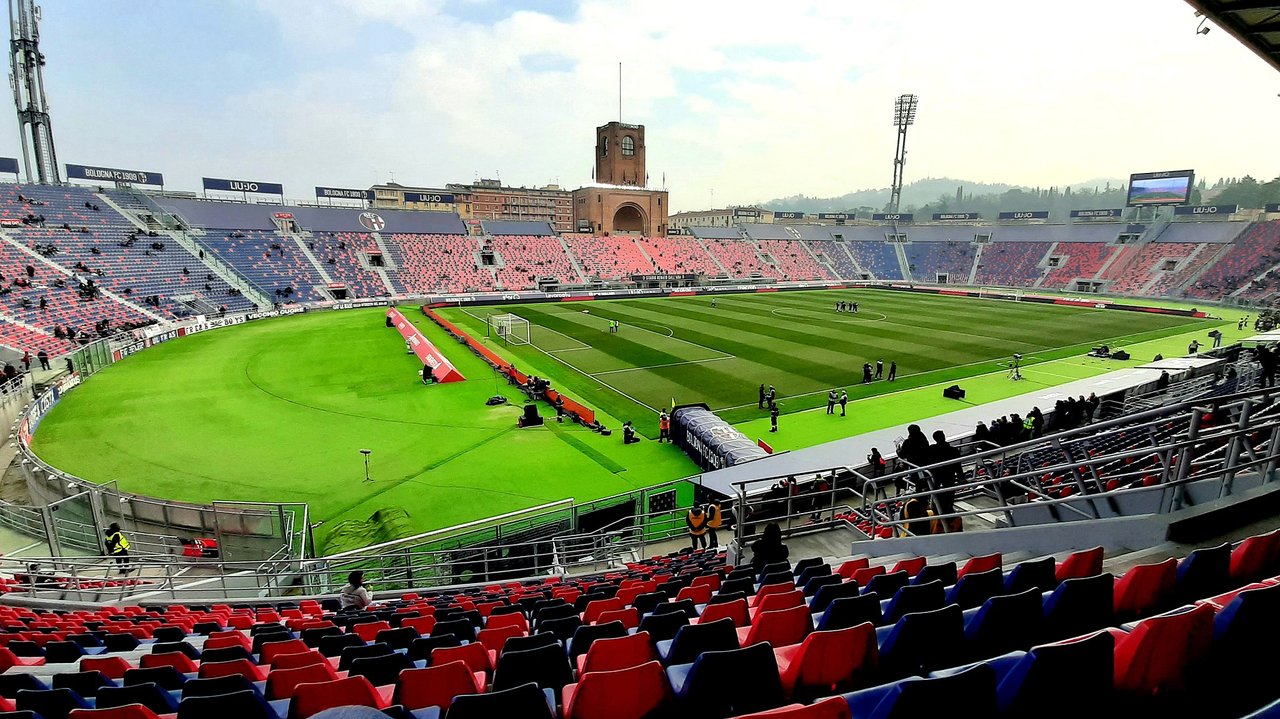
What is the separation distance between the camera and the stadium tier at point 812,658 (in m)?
2.78

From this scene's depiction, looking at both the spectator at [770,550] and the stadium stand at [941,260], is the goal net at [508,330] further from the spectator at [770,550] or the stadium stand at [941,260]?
the stadium stand at [941,260]

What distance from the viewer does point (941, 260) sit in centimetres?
10069

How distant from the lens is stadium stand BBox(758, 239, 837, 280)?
97062 millimetres

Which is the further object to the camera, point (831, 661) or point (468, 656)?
point (468, 656)

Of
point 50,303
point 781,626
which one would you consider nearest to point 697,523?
point 781,626

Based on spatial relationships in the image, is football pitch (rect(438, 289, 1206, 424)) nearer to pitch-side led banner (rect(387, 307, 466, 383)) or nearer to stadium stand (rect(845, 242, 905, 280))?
pitch-side led banner (rect(387, 307, 466, 383))

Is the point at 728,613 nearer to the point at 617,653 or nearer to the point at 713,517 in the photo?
the point at 617,653

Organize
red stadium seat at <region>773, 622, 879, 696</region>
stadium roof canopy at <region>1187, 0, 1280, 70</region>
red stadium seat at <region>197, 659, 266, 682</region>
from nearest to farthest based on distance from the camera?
red stadium seat at <region>773, 622, 879, 696</region>
red stadium seat at <region>197, 659, 266, 682</region>
stadium roof canopy at <region>1187, 0, 1280, 70</region>

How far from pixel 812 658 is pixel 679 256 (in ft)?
307

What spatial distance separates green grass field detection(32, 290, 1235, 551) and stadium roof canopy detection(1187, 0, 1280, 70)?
586 inches

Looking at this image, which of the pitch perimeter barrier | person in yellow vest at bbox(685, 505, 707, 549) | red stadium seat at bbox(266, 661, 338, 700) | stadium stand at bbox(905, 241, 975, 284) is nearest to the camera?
red stadium seat at bbox(266, 661, 338, 700)

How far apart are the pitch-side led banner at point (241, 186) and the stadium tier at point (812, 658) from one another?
9163 centimetres

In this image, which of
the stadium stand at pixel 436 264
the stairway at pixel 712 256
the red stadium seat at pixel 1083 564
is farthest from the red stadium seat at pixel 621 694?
the stairway at pixel 712 256

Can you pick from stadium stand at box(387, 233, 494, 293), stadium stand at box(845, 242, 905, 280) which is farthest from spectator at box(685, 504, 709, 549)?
stadium stand at box(845, 242, 905, 280)
